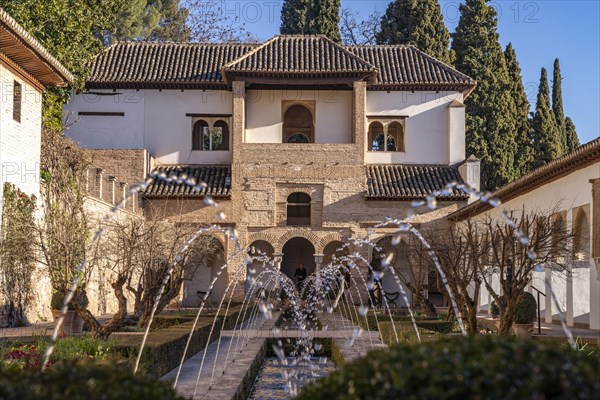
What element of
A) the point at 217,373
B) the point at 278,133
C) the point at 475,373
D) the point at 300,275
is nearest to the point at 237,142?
the point at 278,133

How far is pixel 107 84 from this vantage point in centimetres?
3167

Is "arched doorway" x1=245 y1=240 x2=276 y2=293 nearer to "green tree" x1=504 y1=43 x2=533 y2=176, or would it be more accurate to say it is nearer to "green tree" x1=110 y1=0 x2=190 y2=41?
"green tree" x1=504 y1=43 x2=533 y2=176

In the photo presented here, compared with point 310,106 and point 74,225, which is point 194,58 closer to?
point 310,106

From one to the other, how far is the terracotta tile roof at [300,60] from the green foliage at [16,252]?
43.8 ft

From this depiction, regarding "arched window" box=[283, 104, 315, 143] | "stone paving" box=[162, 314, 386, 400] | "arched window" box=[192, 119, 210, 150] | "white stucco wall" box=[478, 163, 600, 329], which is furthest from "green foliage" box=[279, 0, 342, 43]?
"stone paving" box=[162, 314, 386, 400]

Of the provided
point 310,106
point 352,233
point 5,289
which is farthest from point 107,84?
point 5,289

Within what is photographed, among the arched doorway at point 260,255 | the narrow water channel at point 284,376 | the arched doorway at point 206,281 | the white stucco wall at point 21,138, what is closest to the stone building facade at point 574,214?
the narrow water channel at point 284,376

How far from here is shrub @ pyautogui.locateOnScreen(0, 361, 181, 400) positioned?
375cm

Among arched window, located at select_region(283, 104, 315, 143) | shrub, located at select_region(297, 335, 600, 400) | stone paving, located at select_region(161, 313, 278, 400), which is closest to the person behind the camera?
shrub, located at select_region(297, 335, 600, 400)

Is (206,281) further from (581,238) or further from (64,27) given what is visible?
(581,238)

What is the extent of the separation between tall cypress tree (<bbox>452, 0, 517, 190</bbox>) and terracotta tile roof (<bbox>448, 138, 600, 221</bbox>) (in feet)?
30.7

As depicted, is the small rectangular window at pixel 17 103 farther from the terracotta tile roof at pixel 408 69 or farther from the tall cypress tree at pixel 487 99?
the tall cypress tree at pixel 487 99

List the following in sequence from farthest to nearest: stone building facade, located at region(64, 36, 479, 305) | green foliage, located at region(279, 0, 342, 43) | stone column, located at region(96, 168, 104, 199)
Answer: green foliage, located at region(279, 0, 342, 43) < stone building facade, located at region(64, 36, 479, 305) < stone column, located at region(96, 168, 104, 199)

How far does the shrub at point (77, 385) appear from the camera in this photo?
3.75 m
